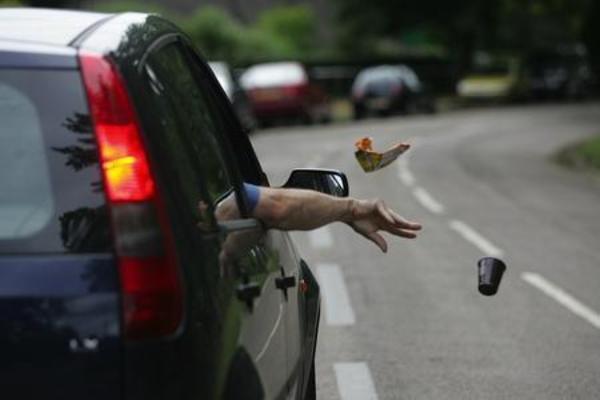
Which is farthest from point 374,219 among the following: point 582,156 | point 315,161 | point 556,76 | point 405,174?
point 556,76

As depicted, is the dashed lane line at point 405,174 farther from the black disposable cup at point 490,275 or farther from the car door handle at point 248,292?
the car door handle at point 248,292

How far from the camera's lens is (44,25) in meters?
3.05

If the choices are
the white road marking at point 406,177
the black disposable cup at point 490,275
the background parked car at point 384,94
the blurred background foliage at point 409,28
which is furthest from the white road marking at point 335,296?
the blurred background foliage at point 409,28

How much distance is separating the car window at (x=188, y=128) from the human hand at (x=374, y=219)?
38 cm

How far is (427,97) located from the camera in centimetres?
4191

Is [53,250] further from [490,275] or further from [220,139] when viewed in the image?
[490,275]

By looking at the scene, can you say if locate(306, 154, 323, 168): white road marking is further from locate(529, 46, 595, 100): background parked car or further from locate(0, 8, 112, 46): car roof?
locate(529, 46, 595, 100): background parked car

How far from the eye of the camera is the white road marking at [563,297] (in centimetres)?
816

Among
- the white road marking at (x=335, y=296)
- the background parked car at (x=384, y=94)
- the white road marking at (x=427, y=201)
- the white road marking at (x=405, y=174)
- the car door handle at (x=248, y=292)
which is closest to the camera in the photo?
the car door handle at (x=248, y=292)

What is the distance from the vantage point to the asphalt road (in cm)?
638

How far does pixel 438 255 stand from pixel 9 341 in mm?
8768

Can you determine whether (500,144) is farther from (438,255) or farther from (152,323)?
(152,323)

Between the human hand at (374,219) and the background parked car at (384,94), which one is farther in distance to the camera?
the background parked car at (384,94)

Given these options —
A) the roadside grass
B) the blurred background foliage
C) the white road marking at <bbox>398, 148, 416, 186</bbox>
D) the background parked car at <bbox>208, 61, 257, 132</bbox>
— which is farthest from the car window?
the blurred background foliage
